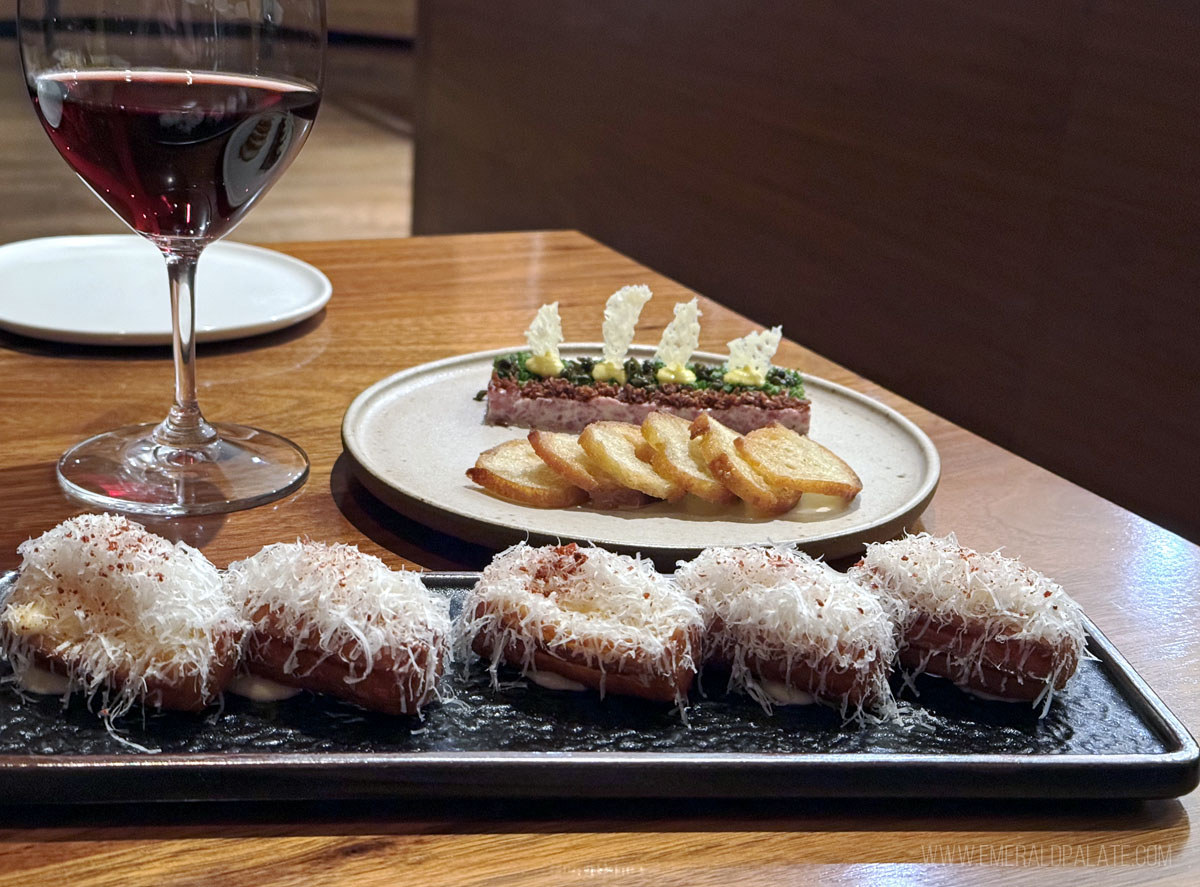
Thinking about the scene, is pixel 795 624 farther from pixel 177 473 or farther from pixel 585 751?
pixel 177 473

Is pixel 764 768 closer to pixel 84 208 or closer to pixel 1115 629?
pixel 1115 629

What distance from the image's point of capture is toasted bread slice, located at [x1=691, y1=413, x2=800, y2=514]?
1.15m

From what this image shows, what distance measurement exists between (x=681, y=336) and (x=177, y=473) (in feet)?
2.07

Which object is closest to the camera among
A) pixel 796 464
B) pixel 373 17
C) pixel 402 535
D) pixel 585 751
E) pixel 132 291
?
pixel 585 751

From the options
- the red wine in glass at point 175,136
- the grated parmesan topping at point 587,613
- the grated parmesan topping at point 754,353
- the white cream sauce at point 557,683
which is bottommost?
the white cream sauce at point 557,683

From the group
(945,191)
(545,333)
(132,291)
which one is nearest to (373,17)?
(945,191)

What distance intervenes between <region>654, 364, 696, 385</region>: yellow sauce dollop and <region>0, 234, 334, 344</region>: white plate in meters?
0.53

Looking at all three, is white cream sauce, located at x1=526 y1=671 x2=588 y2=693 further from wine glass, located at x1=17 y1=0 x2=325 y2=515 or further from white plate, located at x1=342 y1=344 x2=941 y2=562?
wine glass, located at x1=17 y1=0 x2=325 y2=515

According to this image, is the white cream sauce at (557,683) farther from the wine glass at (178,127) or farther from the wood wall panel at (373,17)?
the wood wall panel at (373,17)

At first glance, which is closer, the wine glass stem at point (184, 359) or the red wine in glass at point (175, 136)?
the red wine in glass at point (175, 136)

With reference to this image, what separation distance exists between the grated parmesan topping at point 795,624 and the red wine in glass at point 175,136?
55 centimetres

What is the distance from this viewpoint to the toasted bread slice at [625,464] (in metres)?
1.16

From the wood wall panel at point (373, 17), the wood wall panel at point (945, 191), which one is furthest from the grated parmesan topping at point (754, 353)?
the wood wall panel at point (373, 17)

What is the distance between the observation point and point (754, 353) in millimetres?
1481
